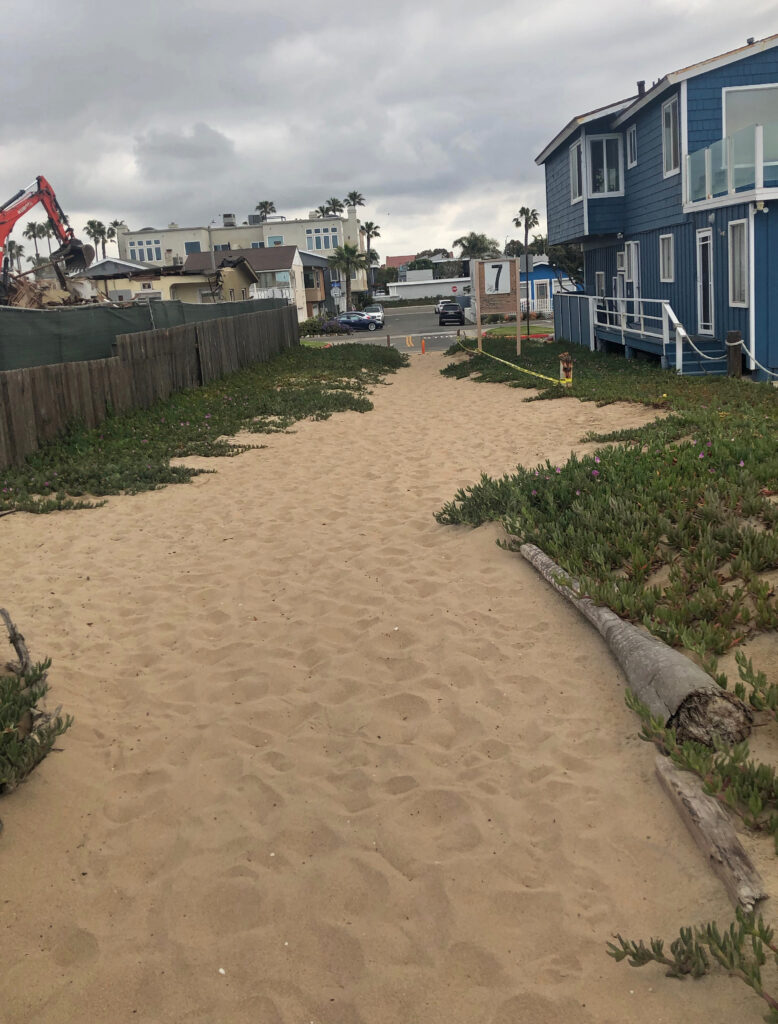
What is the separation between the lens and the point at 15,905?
3754 millimetres

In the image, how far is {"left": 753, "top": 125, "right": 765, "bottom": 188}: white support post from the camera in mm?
17402

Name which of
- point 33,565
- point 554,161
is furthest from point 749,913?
point 554,161

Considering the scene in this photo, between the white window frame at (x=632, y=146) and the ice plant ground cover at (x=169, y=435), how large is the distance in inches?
379

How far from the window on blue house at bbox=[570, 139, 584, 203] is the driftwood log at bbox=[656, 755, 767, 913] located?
25825 mm

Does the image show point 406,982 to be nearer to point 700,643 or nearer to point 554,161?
point 700,643

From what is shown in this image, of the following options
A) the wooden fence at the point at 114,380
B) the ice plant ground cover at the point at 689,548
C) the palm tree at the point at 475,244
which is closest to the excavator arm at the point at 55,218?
the wooden fence at the point at 114,380

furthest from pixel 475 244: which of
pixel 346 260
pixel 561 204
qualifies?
pixel 561 204

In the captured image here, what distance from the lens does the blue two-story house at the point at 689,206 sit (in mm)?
18172

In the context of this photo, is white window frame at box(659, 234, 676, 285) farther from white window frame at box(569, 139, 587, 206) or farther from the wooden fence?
the wooden fence

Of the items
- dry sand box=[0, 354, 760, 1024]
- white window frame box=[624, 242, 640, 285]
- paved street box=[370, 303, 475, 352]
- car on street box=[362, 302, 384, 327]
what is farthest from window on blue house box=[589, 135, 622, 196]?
car on street box=[362, 302, 384, 327]

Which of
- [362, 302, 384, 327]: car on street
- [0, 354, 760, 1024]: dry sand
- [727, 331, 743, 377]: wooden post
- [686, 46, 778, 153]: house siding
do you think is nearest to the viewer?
[0, 354, 760, 1024]: dry sand

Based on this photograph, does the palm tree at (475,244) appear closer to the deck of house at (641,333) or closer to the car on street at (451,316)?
the car on street at (451,316)

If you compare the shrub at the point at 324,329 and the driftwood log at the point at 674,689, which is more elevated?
the shrub at the point at 324,329

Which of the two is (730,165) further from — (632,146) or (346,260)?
(346,260)
